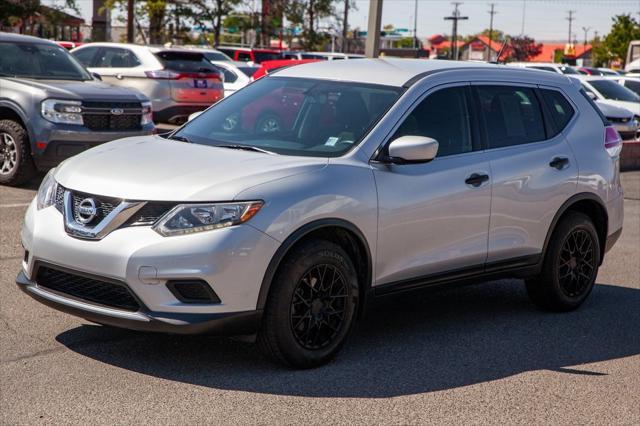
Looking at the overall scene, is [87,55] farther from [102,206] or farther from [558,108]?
[102,206]

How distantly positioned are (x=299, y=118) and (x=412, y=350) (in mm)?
1531

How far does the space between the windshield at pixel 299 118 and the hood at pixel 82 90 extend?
533 centimetres

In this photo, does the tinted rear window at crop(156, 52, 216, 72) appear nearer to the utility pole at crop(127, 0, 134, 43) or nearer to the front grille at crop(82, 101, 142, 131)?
the front grille at crop(82, 101, 142, 131)

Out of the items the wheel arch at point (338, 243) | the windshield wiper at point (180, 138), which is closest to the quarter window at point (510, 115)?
the wheel arch at point (338, 243)

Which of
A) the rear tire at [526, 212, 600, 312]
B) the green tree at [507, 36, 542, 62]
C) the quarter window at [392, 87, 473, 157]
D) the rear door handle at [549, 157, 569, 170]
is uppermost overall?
the green tree at [507, 36, 542, 62]

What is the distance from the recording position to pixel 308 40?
181ft

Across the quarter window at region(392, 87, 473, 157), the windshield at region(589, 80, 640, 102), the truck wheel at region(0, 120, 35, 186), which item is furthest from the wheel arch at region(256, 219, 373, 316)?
the windshield at region(589, 80, 640, 102)

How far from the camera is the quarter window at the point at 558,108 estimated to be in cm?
740

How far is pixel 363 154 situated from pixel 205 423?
6.21 ft

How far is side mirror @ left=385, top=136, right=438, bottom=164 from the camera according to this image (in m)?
5.86

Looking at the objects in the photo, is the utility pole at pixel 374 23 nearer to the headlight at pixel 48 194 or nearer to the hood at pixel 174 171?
the hood at pixel 174 171

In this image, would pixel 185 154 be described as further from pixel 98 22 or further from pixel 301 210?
pixel 98 22

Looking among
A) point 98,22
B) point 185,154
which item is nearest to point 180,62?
point 185,154

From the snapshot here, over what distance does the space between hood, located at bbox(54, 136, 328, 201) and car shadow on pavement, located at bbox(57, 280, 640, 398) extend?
37.4 inches
